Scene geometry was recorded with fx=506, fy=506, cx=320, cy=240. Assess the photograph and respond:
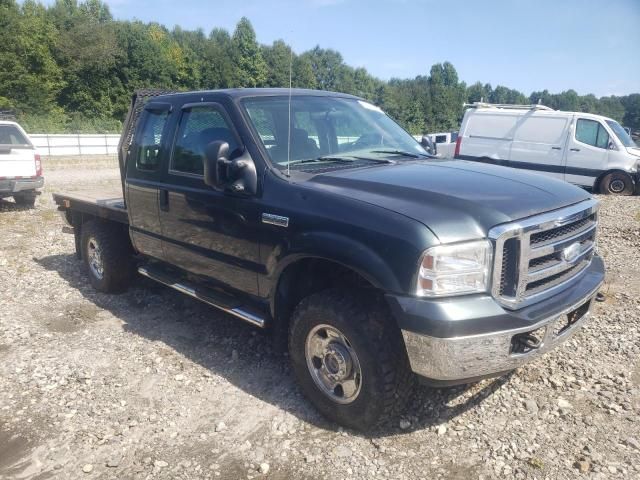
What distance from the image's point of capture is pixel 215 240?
381 cm

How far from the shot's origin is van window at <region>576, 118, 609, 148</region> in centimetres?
1291

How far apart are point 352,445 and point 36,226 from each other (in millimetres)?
8645

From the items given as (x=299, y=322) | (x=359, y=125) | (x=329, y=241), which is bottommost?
(x=299, y=322)

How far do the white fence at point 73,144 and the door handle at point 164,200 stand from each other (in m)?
22.8

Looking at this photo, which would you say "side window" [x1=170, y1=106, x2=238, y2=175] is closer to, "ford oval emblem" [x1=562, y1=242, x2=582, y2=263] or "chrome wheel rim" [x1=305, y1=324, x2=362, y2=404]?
"chrome wheel rim" [x1=305, y1=324, x2=362, y2=404]

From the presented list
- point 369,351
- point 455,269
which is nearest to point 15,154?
point 369,351

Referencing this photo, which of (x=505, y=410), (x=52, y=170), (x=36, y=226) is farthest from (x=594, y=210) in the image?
(x=52, y=170)

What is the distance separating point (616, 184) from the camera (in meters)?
12.9

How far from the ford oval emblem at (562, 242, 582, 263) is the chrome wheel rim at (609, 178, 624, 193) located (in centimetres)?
1134

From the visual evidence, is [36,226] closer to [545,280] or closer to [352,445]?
[352,445]

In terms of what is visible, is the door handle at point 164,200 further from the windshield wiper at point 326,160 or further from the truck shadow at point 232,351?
the windshield wiper at point 326,160

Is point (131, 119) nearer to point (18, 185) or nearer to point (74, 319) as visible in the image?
point (74, 319)

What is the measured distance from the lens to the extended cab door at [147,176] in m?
4.41

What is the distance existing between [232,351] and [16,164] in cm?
838
